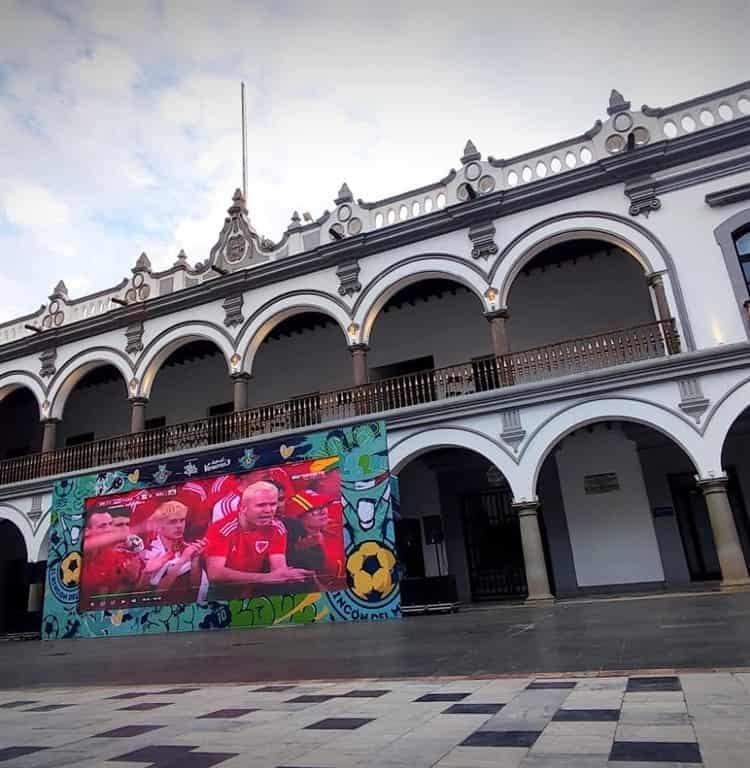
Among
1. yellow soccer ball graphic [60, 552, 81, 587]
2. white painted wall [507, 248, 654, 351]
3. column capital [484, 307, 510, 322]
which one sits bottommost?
yellow soccer ball graphic [60, 552, 81, 587]

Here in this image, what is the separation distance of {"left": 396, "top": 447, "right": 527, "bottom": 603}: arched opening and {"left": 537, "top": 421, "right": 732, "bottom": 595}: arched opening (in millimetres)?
959

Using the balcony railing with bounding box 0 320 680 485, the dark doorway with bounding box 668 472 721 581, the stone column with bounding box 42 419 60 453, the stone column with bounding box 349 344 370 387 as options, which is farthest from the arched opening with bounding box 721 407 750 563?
the stone column with bounding box 42 419 60 453

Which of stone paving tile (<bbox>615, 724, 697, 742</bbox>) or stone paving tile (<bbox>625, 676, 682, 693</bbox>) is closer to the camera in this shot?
stone paving tile (<bbox>615, 724, 697, 742</bbox>)

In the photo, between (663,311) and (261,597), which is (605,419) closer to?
(663,311)

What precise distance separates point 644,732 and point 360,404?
33.3 ft

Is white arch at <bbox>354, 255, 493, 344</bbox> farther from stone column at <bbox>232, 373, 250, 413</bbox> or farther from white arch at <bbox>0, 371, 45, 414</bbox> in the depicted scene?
white arch at <bbox>0, 371, 45, 414</bbox>

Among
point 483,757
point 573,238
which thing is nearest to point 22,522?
point 573,238

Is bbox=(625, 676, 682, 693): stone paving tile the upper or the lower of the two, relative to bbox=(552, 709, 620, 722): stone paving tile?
upper

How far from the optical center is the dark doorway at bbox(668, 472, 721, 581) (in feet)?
40.0

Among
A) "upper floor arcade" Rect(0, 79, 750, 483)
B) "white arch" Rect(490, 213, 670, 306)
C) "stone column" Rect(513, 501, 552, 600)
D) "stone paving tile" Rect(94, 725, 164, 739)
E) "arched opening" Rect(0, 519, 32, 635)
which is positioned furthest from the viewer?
"arched opening" Rect(0, 519, 32, 635)

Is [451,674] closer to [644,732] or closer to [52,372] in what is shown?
[644,732]

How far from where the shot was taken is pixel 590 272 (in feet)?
45.0

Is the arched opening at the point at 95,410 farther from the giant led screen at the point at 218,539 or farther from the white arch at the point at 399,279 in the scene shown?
the white arch at the point at 399,279

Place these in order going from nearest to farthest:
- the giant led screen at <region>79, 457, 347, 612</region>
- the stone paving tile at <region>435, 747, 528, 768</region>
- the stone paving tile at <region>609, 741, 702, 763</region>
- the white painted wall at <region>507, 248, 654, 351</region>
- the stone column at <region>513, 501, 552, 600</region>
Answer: the stone paving tile at <region>609, 741, 702, 763</region> → the stone paving tile at <region>435, 747, 528, 768</region> → the stone column at <region>513, 501, 552, 600</region> → the giant led screen at <region>79, 457, 347, 612</region> → the white painted wall at <region>507, 248, 654, 351</region>
